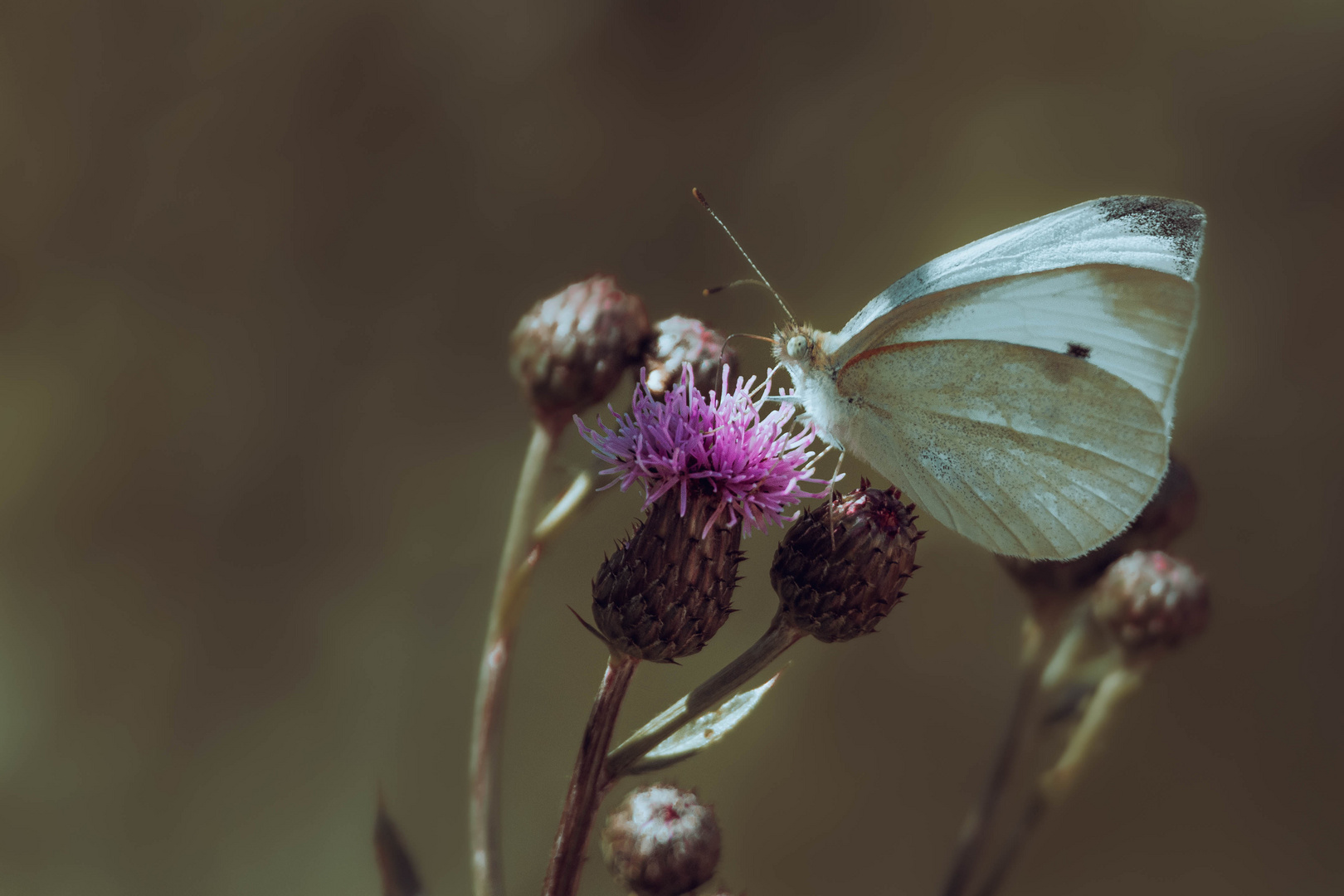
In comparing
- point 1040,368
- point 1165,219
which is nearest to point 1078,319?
point 1040,368

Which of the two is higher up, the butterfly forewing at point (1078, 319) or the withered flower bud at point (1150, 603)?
the butterfly forewing at point (1078, 319)

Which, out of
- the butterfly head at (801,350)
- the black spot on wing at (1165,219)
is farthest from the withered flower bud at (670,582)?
the black spot on wing at (1165,219)

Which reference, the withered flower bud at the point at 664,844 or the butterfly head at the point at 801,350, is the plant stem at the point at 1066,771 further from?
the butterfly head at the point at 801,350

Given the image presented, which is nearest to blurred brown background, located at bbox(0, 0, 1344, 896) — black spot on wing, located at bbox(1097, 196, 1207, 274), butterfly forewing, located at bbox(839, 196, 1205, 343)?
butterfly forewing, located at bbox(839, 196, 1205, 343)

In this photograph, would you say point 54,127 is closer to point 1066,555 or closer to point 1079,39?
point 1066,555

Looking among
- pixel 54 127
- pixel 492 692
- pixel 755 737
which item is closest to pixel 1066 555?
pixel 492 692

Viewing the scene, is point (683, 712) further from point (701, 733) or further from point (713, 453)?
point (713, 453)
